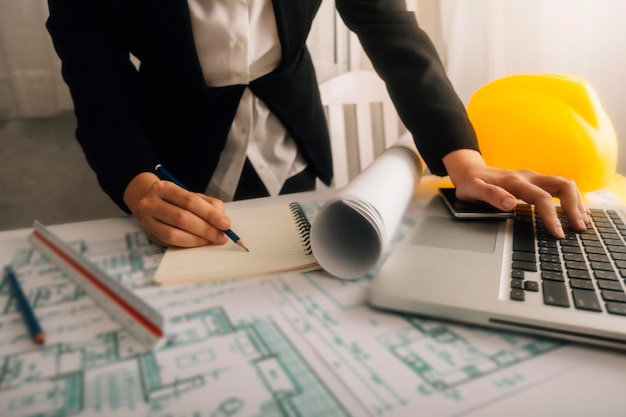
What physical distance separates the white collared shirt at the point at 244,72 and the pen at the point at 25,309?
0.40 m

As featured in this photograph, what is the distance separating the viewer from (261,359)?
35cm

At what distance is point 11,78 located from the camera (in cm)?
105

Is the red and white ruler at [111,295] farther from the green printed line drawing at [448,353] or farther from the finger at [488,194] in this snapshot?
the finger at [488,194]

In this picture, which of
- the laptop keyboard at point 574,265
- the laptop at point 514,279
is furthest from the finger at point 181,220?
the laptop keyboard at point 574,265

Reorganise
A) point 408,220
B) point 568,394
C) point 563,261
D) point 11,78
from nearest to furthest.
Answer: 1. point 568,394
2. point 563,261
3. point 408,220
4. point 11,78

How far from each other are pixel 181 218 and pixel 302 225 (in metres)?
0.15

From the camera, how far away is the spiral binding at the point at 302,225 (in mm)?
529

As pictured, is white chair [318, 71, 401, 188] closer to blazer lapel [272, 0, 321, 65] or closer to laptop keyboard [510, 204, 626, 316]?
blazer lapel [272, 0, 321, 65]

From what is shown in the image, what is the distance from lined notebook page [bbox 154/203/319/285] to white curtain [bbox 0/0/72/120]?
0.75 metres

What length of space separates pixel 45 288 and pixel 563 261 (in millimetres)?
508

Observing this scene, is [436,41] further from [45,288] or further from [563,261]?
[45,288]

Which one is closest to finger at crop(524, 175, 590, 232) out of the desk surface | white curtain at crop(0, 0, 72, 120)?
the desk surface

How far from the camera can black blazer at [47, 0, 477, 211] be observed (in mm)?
668

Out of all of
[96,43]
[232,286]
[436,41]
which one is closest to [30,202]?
[96,43]
